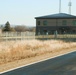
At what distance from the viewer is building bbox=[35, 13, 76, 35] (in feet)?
282

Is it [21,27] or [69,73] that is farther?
[21,27]

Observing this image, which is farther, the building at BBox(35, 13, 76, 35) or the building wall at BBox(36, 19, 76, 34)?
the building wall at BBox(36, 19, 76, 34)

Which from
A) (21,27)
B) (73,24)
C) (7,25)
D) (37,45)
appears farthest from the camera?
(21,27)

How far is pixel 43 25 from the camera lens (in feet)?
288

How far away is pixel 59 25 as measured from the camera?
8738 centimetres

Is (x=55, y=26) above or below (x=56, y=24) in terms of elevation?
below

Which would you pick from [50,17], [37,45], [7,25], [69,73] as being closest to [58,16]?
[50,17]

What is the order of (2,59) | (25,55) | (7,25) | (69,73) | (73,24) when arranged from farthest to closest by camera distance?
(7,25), (73,24), (25,55), (2,59), (69,73)

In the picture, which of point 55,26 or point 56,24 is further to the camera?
point 56,24

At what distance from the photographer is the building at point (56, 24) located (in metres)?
86.1

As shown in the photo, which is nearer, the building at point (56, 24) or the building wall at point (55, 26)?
the building at point (56, 24)

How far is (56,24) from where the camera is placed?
87562mm

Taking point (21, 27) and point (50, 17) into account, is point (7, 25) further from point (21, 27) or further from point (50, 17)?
point (21, 27)

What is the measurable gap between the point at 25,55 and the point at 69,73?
31.0 ft
